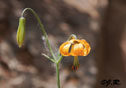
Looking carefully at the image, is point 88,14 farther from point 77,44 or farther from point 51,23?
point 77,44

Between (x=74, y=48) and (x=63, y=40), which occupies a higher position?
(x=63, y=40)

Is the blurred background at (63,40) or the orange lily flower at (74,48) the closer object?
the orange lily flower at (74,48)

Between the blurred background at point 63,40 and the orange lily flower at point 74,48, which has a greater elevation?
the blurred background at point 63,40

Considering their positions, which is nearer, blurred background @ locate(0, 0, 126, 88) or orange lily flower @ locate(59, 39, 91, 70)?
orange lily flower @ locate(59, 39, 91, 70)

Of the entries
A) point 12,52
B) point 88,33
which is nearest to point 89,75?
point 88,33

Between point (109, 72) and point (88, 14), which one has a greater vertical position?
point (88, 14)

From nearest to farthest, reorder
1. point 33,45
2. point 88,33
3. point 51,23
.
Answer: point 33,45 → point 51,23 → point 88,33

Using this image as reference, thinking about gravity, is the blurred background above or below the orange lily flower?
above

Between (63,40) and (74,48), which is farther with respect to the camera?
(63,40)
